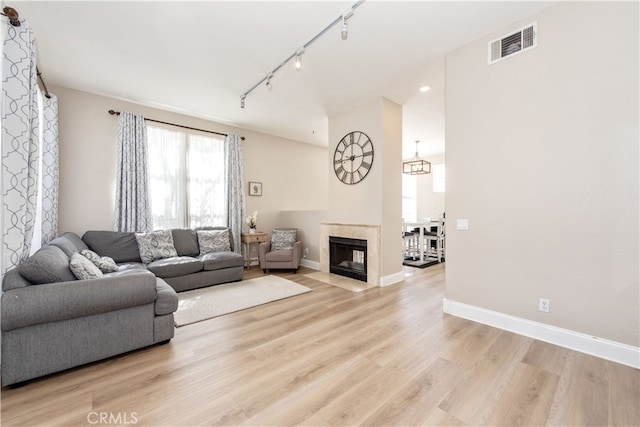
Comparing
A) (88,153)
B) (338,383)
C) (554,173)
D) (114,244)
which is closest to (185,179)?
(88,153)

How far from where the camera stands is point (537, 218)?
2377 mm

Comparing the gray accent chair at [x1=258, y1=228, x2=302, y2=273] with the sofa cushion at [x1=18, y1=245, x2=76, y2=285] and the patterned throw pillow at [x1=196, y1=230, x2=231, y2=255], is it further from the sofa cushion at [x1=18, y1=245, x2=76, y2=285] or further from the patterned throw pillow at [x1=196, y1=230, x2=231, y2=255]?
the sofa cushion at [x1=18, y1=245, x2=76, y2=285]

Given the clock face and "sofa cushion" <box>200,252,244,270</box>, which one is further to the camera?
the clock face

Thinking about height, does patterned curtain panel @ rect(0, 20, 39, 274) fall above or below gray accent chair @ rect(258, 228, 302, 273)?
above

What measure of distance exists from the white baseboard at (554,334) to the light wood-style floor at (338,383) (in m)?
0.08

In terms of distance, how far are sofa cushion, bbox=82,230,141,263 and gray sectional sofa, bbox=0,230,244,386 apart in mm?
1632

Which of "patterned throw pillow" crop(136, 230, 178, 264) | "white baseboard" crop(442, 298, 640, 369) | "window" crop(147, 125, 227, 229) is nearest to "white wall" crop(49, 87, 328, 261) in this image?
"window" crop(147, 125, 227, 229)

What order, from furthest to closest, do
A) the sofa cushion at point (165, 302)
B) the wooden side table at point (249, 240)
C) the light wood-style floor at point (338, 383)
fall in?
the wooden side table at point (249, 240) → the sofa cushion at point (165, 302) → the light wood-style floor at point (338, 383)

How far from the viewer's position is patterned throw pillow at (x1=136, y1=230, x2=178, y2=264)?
3852mm

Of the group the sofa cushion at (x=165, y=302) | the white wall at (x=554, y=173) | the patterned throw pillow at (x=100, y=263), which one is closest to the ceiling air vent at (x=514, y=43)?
the white wall at (x=554, y=173)

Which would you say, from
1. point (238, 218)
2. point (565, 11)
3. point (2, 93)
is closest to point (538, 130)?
point (565, 11)

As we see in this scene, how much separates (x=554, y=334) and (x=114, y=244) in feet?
17.6

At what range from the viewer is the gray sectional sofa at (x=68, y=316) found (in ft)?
5.66

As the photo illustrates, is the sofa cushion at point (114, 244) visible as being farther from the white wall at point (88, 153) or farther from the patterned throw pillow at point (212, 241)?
the patterned throw pillow at point (212, 241)
